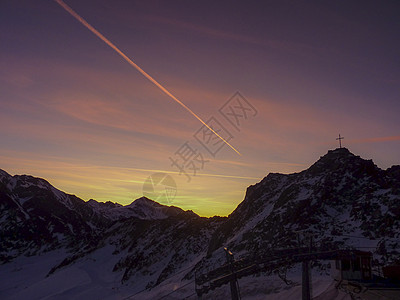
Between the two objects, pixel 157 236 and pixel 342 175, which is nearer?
pixel 342 175

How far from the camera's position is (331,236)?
160 feet

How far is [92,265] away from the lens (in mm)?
117188

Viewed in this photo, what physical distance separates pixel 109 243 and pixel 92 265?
1868 centimetres

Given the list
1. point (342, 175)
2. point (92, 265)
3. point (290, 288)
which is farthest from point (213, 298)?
point (92, 265)

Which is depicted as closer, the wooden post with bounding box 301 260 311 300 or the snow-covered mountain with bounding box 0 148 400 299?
the wooden post with bounding box 301 260 311 300

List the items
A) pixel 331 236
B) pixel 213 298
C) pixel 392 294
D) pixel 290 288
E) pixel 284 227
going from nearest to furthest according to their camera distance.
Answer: pixel 392 294
pixel 290 288
pixel 213 298
pixel 331 236
pixel 284 227

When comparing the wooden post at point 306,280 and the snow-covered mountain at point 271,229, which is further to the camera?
the snow-covered mountain at point 271,229

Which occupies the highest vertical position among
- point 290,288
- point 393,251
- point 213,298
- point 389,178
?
point 389,178

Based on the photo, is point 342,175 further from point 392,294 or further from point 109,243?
point 109,243

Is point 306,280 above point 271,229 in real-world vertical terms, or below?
below

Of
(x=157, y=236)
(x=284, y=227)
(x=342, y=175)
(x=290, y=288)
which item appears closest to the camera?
(x=290, y=288)

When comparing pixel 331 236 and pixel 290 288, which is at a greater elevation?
pixel 331 236

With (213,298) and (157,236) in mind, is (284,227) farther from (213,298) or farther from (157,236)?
(157,236)

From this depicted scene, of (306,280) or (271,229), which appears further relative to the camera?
(271,229)
